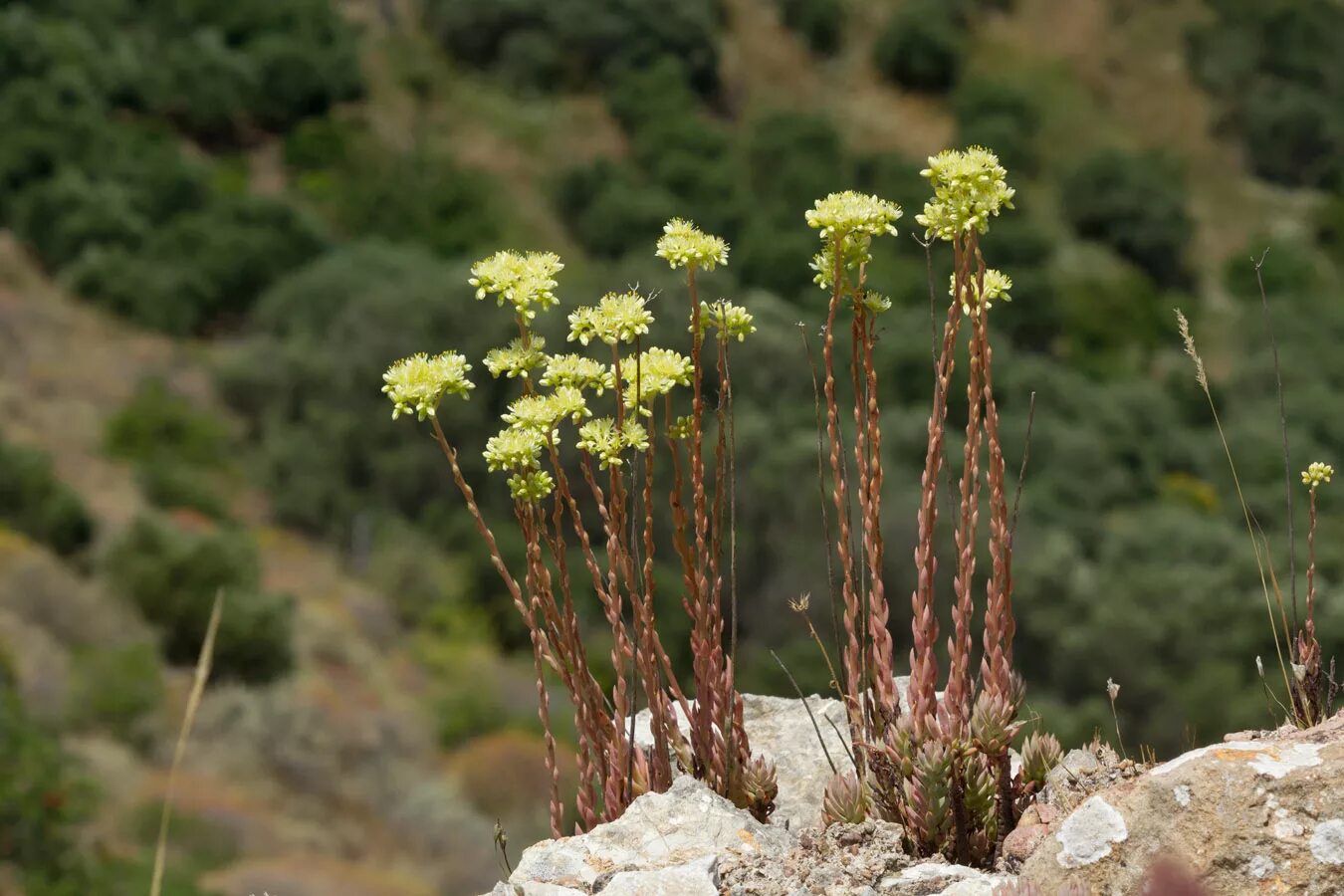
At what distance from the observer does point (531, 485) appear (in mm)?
3148

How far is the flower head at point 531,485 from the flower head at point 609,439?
108mm

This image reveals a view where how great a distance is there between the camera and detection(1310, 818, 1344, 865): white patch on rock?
2.49 metres

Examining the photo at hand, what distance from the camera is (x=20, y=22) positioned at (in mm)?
50094

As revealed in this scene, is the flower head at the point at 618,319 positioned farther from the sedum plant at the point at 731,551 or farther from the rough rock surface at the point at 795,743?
the rough rock surface at the point at 795,743

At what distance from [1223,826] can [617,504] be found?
132cm

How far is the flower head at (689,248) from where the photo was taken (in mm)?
3152

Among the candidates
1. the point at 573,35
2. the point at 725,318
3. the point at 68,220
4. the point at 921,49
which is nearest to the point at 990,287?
the point at 725,318

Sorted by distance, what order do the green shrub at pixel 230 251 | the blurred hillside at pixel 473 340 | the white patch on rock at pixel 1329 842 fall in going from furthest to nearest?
the green shrub at pixel 230 251 < the blurred hillside at pixel 473 340 < the white patch on rock at pixel 1329 842

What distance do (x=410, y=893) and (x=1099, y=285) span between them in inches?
1713

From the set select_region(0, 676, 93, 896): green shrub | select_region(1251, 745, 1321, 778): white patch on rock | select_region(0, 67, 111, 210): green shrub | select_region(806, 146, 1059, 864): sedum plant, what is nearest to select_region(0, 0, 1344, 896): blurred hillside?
select_region(0, 676, 93, 896): green shrub

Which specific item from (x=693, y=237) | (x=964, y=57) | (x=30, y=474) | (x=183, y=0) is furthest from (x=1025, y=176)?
(x=693, y=237)

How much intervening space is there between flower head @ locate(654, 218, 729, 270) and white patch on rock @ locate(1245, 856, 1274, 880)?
1.49 m

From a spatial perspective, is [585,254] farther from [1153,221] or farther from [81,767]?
[81,767]

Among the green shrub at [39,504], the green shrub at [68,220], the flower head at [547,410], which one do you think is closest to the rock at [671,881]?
the flower head at [547,410]
